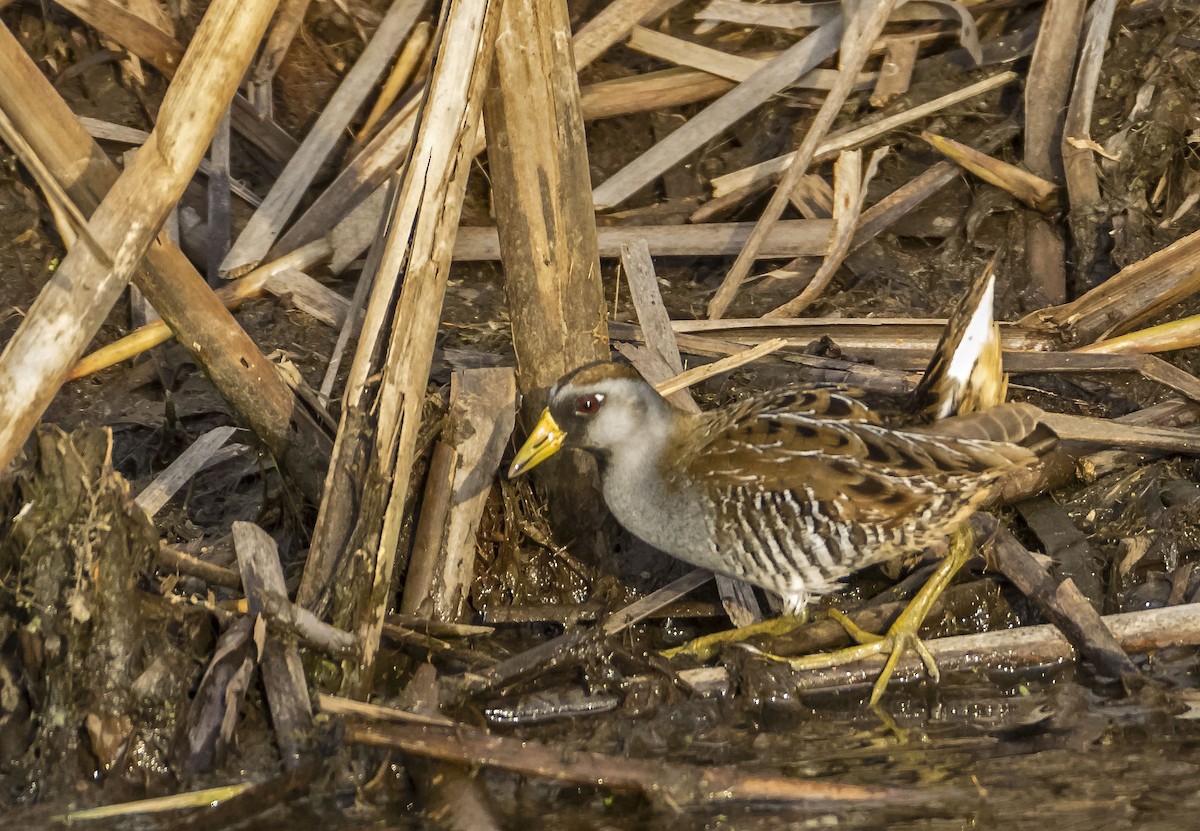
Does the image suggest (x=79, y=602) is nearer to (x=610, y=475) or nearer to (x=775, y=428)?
(x=610, y=475)

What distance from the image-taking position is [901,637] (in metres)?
4.01

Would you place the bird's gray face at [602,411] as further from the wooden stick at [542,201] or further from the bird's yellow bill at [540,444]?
the wooden stick at [542,201]

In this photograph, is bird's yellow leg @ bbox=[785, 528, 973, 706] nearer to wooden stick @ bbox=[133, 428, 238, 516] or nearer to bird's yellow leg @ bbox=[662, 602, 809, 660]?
bird's yellow leg @ bbox=[662, 602, 809, 660]

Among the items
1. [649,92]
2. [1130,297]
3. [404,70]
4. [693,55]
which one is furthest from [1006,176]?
[404,70]

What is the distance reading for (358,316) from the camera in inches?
189

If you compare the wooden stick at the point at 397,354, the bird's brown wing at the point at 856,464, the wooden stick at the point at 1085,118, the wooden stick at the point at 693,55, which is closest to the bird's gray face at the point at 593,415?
the bird's brown wing at the point at 856,464

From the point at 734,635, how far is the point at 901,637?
1.63 ft

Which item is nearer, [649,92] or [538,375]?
[538,375]

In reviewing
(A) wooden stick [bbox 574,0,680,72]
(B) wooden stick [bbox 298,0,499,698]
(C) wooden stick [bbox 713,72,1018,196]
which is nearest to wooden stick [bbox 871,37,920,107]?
(C) wooden stick [bbox 713,72,1018,196]

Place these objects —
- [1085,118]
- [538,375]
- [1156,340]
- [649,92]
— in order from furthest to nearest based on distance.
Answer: [649,92] → [1085,118] → [1156,340] → [538,375]

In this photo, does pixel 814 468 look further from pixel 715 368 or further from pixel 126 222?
pixel 126 222

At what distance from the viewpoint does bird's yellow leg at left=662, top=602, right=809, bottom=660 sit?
13.6 feet

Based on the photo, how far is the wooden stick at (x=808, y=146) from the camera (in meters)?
5.12

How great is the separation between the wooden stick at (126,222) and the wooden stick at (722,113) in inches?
99.5
